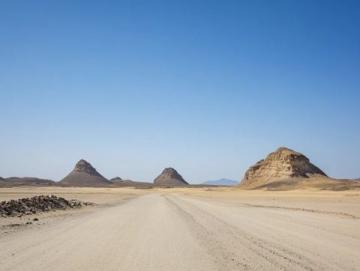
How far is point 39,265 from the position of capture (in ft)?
36.2

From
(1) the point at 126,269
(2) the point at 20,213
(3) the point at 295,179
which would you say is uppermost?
(3) the point at 295,179

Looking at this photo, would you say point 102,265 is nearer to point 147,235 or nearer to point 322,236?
point 147,235

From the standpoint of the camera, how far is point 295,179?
198m

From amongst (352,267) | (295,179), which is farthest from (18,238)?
(295,179)

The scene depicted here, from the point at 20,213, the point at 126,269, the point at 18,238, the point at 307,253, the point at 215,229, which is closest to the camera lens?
the point at 126,269

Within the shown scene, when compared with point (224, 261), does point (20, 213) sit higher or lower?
higher

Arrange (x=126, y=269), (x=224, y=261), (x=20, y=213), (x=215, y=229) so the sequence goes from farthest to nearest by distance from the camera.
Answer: (x=20, y=213)
(x=215, y=229)
(x=224, y=261)
(x=126, y=269)

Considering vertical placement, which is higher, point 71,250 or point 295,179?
point 295,179

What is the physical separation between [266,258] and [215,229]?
8803mm

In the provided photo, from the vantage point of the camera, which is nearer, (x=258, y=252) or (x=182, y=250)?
(x=258, y=252)

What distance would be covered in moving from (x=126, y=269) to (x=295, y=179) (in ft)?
633

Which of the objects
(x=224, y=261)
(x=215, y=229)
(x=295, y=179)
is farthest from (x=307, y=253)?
(x=295, y=179)

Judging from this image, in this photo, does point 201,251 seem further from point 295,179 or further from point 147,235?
point 295,179

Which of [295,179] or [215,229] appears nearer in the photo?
[215,229]
